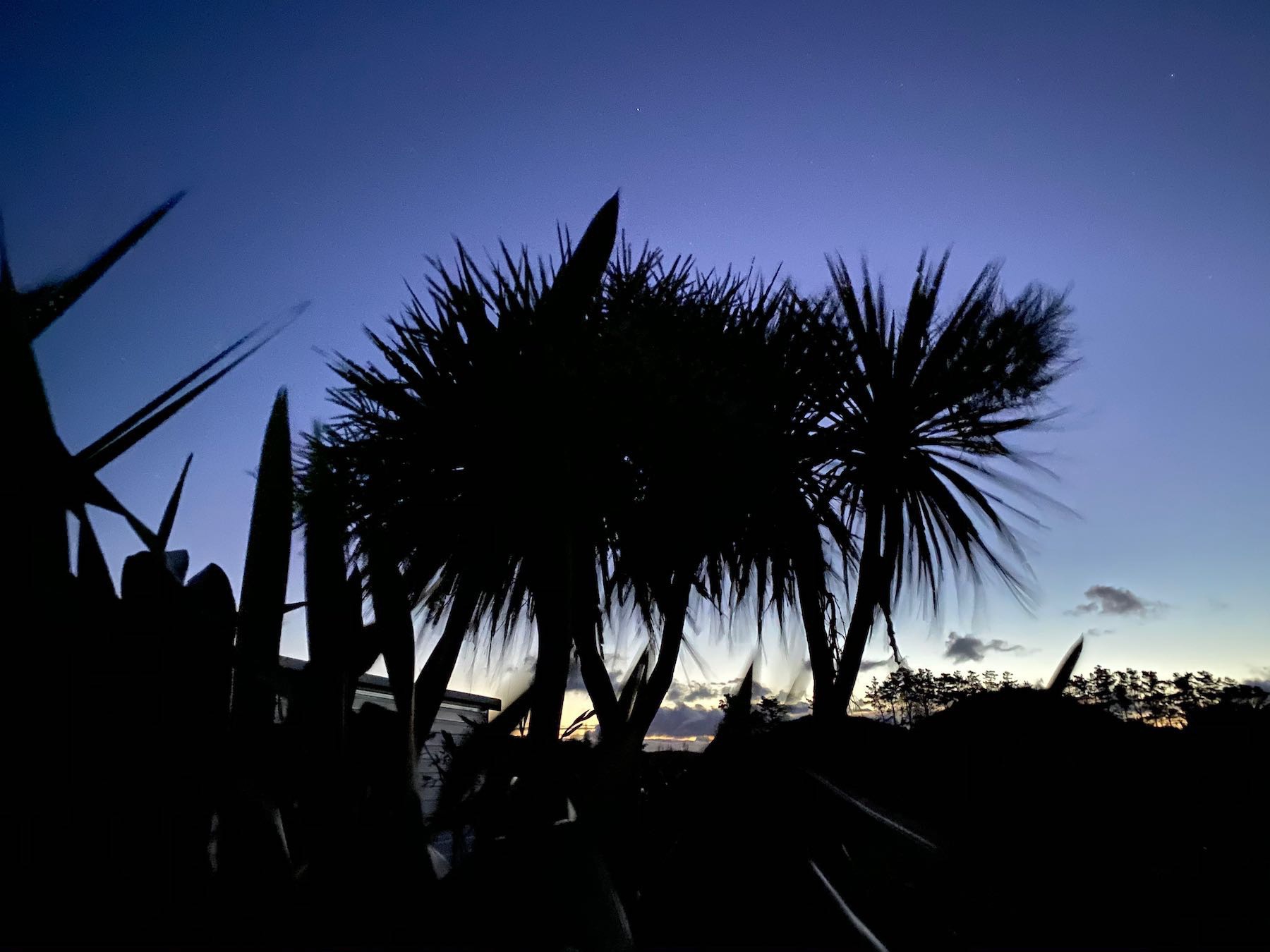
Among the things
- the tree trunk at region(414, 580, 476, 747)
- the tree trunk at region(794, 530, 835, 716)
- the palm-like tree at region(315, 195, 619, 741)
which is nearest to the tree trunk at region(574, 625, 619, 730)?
the palm-like tree at region(315, 195, 619, 741)

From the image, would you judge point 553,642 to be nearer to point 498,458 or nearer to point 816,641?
point 498,458

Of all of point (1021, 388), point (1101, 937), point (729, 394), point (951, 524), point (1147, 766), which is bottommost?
point (1101, 937)

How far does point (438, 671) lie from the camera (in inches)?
18.2

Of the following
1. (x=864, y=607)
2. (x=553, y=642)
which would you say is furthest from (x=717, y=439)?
(x=553, y=642)

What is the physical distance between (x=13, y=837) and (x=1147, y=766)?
30.6 inches

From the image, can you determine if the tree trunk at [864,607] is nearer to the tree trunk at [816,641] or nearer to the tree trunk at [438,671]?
the tree trunk at [816,641]

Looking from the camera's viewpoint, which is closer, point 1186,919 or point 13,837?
point 13,837

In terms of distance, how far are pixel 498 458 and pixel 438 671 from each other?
1549 millimetres

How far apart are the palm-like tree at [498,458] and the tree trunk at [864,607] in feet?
3.33

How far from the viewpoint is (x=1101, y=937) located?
1.76 feet

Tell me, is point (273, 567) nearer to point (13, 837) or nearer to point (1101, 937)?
point (13, 837)

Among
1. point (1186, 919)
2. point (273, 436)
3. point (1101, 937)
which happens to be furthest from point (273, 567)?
point (1186, 919)

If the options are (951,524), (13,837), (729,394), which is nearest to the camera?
(13,837)

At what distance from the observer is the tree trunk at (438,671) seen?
434 mm
